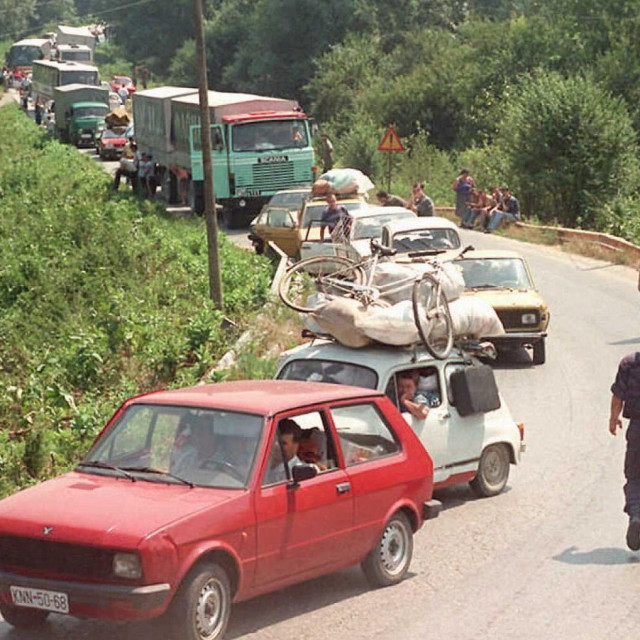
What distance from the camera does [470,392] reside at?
13453mm

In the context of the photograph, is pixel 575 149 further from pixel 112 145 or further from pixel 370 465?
pixel 370 465

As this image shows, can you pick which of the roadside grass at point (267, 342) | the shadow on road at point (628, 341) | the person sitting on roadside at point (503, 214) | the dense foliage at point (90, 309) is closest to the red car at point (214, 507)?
the dense foliage at point (90, 309)

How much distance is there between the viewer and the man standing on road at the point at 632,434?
11.3 meters

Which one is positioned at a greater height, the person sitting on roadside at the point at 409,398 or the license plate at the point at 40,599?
the person sitting on roadside at the point at 409,398

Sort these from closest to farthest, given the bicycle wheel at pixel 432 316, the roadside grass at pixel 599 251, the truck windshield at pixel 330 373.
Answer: the truck windshield at pixel 330 373 < the bicycle wheel at pixel 432 316 < the roadside grass at pixel 599 251

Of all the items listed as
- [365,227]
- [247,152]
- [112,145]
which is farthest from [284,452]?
[112,145]

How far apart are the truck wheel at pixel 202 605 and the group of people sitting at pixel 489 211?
106 ft

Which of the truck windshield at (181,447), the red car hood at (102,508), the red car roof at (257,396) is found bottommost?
the red car hood at (102,508)

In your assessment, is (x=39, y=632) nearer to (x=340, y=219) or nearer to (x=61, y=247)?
(x=340, y=219)

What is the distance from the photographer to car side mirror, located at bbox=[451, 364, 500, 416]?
13.5 meters

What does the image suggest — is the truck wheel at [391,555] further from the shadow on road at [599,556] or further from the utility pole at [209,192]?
the utility pole at [209,192]

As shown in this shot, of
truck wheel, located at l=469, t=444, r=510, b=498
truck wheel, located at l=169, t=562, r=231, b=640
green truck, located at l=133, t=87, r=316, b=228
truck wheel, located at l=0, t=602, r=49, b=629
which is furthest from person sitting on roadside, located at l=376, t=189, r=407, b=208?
truck wheel, located at l=169, t=562, r=231, b=640

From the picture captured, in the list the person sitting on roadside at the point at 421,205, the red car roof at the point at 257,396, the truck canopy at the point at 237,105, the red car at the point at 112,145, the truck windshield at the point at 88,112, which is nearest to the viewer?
the red car roof at the point at 257,396

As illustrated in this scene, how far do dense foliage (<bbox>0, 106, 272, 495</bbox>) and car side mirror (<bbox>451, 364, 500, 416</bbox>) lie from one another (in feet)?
14.4
